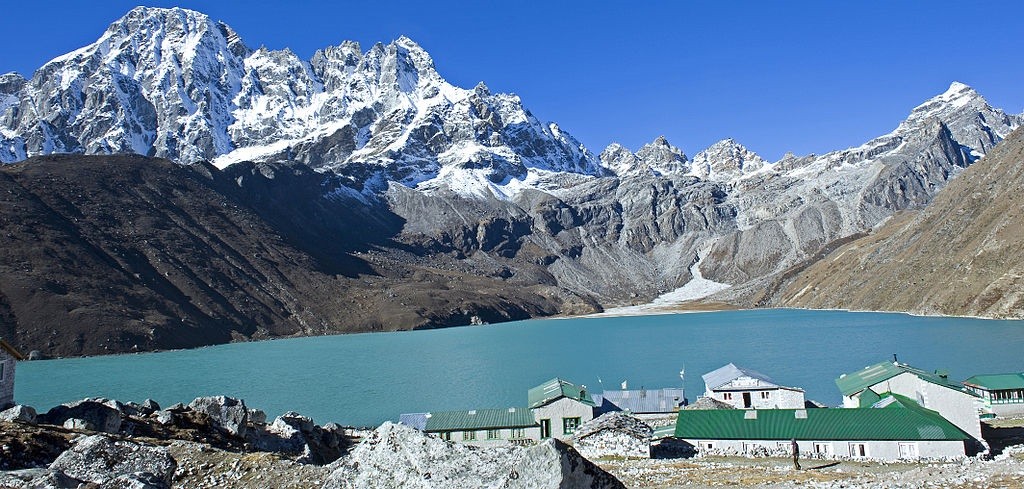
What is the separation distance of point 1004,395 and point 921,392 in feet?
51.7

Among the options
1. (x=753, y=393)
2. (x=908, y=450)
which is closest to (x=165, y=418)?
(x=908, y=450)

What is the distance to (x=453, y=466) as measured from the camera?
8875 mm

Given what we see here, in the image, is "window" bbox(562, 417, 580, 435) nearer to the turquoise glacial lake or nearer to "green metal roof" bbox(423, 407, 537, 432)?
"green metal roof" bbox(423, 407, 537, 432)

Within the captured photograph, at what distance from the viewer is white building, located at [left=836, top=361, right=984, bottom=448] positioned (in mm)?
46250

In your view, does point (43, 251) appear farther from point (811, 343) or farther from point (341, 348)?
point (811, 343)

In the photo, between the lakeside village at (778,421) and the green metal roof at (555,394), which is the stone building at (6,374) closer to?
the lakeside village at (778,421)

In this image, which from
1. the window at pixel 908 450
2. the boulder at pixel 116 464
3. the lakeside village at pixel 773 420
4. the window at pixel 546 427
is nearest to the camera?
the boulder at pixel 116 464

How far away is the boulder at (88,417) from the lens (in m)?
30.6

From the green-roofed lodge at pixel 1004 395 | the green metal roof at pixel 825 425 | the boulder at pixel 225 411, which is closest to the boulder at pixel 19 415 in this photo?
the boulder at pixel 225 411

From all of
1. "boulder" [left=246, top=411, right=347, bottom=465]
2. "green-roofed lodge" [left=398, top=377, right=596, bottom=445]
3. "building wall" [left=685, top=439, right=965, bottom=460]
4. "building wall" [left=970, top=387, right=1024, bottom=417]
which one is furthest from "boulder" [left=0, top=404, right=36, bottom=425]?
"building wall" [left=970, top=387, right=1024, bottom=417]

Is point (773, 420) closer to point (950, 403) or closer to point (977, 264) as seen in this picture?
point (950, 403)

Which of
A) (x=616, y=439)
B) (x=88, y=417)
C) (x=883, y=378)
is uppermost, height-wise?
(x=883, y=378)

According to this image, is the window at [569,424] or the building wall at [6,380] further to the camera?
the window at [569,424]

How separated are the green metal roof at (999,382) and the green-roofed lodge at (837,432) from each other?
17.4 meters
